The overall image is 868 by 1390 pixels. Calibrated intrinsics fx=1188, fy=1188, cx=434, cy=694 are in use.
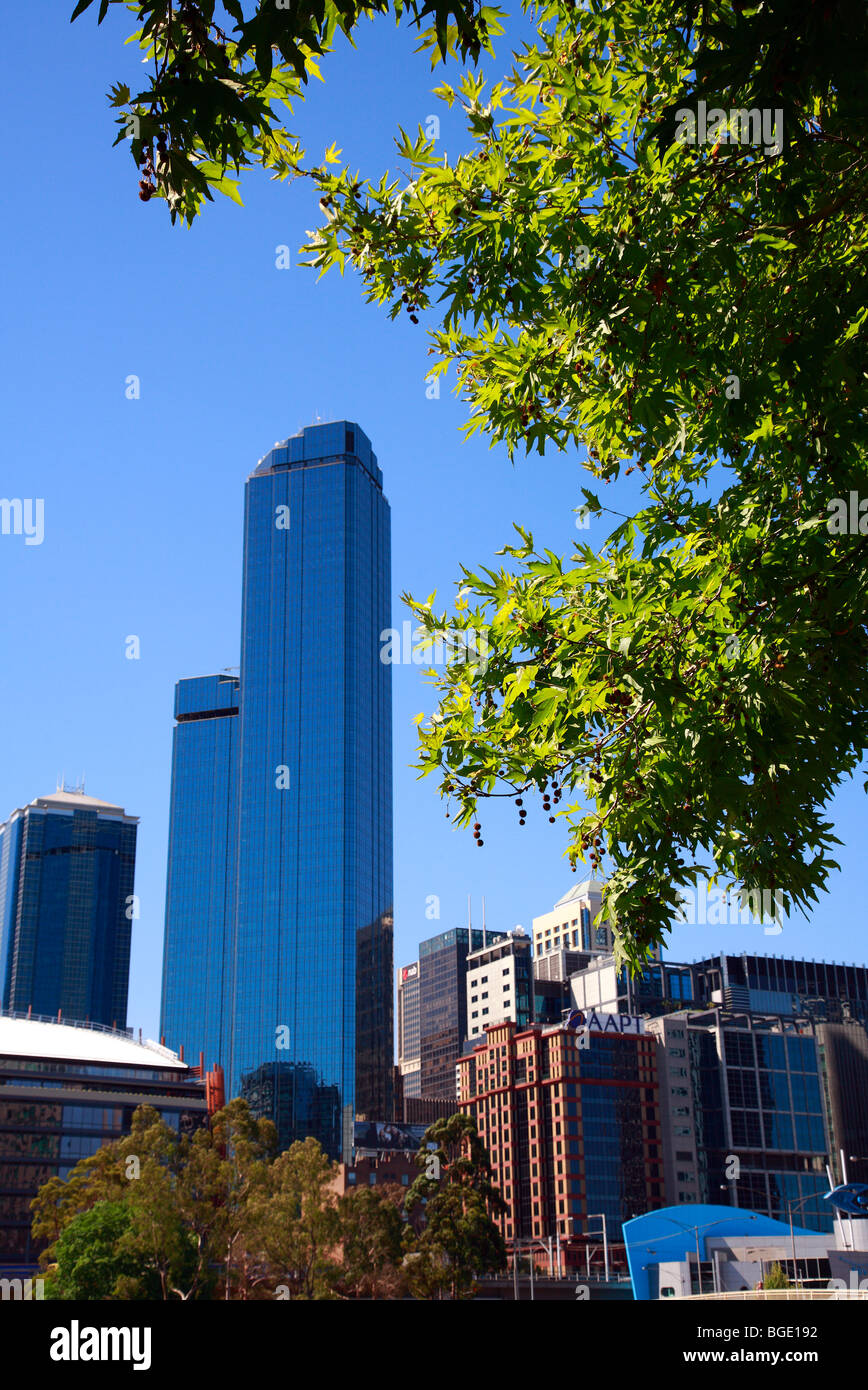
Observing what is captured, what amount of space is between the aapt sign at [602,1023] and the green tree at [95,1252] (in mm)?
92063

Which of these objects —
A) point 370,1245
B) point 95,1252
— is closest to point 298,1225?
point 370,1245

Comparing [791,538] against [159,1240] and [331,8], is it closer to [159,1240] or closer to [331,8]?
[331,8]

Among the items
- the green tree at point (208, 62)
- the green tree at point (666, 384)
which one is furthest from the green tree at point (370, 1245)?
the green tree at point (208, 62)

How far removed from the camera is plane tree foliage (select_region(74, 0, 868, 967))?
6840mm

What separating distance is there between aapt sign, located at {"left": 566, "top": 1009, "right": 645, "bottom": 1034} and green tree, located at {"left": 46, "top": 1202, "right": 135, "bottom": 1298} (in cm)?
9206

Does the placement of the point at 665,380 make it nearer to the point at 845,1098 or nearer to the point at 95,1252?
the point at 95,1252

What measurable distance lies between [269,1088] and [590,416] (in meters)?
201

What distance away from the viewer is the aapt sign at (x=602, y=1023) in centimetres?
15275

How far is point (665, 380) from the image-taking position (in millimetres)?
7316

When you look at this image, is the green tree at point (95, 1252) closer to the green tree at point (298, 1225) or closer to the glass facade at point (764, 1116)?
the green tree at point (298, 1225)

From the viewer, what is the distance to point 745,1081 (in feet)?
587

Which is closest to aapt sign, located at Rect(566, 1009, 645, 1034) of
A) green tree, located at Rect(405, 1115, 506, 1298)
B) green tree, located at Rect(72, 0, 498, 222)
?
green tree, located at Rect(405, 1115, 506, 1298)

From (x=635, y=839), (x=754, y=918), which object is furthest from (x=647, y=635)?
(x=754, y=918)
